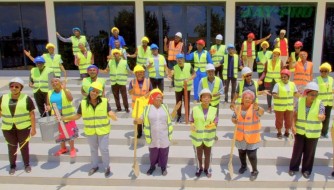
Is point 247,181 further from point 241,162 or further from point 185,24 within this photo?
point 185,24

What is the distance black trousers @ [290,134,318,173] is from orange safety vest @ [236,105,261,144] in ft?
2.61

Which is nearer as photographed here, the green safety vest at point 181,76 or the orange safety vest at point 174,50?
the green safety vest at point 181,76

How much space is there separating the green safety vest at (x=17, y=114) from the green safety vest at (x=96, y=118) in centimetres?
107

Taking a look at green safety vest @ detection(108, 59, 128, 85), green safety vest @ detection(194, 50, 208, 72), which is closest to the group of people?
green safety vest @ detection(108, 59, 128, 85)

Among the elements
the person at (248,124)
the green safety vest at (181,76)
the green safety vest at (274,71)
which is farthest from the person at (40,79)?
the green safety vest at (274,71)

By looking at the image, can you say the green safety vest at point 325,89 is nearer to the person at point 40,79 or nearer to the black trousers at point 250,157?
the black trousers at point 250,157

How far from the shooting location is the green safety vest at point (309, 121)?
4.91 meters

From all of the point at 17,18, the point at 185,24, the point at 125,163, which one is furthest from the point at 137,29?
the point at 125,163

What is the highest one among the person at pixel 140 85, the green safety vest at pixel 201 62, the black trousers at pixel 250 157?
the green safety vest at pixel 201 62

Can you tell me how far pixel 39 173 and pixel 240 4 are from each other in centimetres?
930

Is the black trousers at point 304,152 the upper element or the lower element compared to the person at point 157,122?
lower

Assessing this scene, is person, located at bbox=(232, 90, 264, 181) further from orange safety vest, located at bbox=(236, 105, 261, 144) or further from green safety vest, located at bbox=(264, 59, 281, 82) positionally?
green safety vest, located at bbox=(264, 59, 281, 82)

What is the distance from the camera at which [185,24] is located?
11.7 meters

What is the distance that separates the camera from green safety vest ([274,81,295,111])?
6023 millimetres
